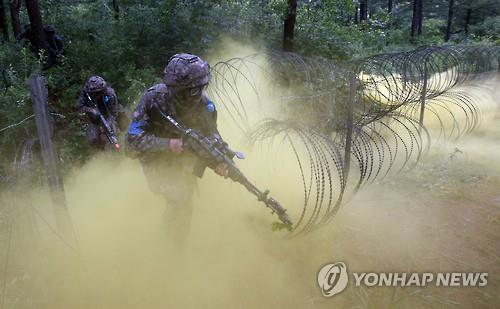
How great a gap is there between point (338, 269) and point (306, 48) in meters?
8.94

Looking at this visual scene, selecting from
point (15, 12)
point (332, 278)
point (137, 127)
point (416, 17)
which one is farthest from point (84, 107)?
point (416, 17)

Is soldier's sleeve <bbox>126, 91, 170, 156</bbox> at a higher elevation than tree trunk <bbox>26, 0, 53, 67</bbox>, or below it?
below

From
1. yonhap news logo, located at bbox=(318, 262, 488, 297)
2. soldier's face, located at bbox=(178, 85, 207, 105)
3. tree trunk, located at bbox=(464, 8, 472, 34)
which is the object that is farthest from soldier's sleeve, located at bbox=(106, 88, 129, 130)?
tree trunk, located at bbox=(464, 8, 472, 34)

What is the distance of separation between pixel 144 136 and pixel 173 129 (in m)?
0.27

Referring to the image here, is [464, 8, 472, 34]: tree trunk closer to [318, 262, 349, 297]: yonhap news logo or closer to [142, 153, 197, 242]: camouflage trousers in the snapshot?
[318, 262, 349, 297]: yonhap news logo

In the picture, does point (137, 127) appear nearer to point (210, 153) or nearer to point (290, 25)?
point (210, 153)

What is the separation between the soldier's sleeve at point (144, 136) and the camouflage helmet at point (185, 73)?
270 millimetres

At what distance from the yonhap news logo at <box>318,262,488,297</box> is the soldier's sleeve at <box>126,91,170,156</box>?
2027mm

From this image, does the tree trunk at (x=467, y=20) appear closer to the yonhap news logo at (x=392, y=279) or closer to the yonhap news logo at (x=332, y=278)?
the yonhap news logo at (x=392, y=279)

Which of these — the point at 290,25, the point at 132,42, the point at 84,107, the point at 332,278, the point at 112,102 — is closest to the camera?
the point at 332,278

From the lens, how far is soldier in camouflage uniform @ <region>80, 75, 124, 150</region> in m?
5.64

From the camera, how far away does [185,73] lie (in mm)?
3406

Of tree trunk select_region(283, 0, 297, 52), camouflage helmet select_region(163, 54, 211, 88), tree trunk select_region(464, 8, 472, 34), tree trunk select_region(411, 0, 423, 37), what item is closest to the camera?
camouflage helmet select_region(163, 54, 211, 88)

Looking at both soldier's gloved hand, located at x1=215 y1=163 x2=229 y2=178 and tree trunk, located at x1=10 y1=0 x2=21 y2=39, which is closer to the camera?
soldier's gloved hand, located at x1=215 y1=163 x2=229 y2=178
